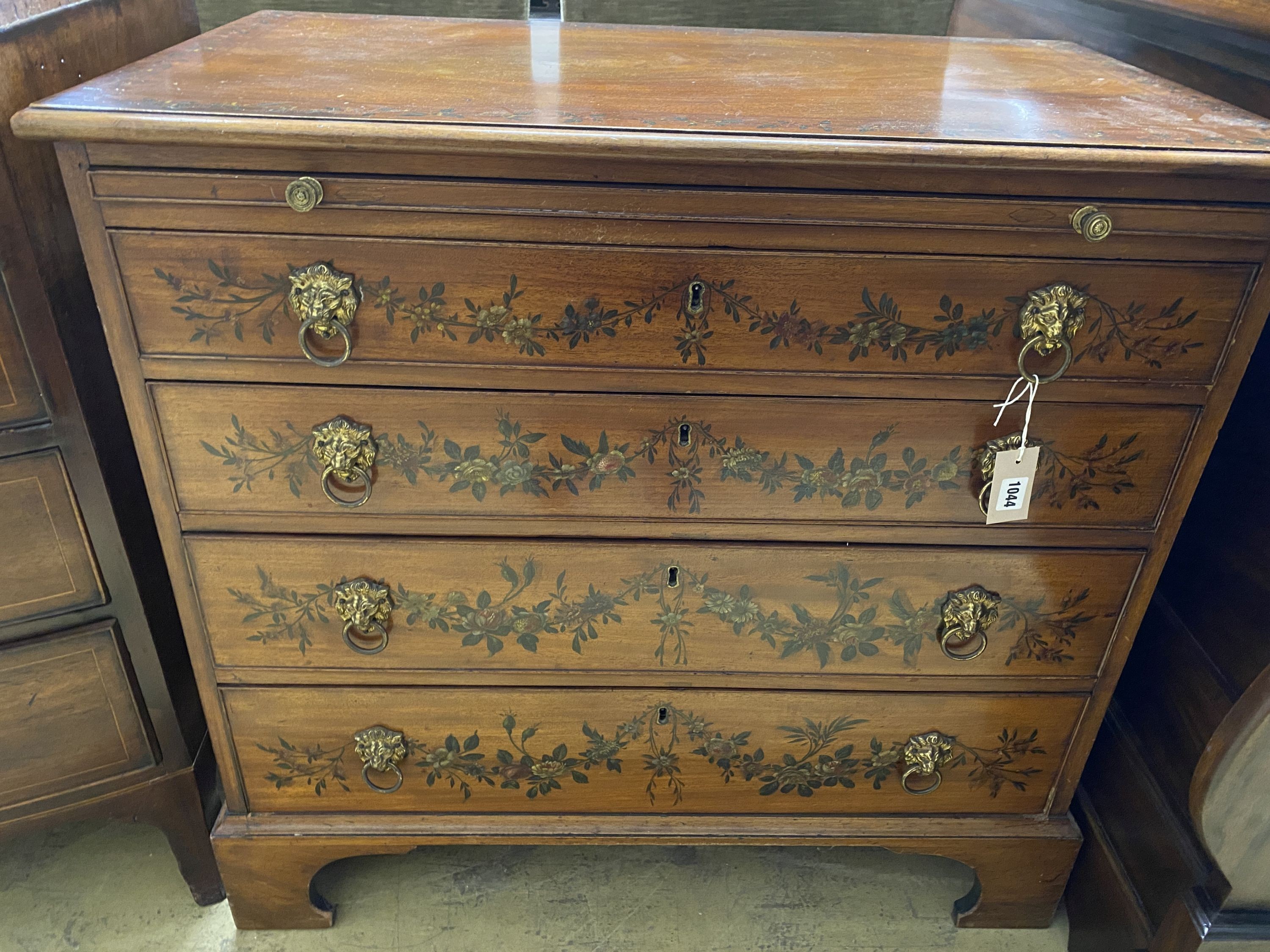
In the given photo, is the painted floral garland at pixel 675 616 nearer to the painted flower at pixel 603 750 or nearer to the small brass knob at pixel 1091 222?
the painted flower at pixel 603 750

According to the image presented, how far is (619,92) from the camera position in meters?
1.00

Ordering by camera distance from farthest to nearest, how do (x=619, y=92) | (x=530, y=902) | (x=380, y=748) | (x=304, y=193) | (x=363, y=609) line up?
1. (x=530, y=902)
2. (x=380, y=748)
3. (x=363, y=609)
4. (x=619, y=92)
5. (x=304, y=193)

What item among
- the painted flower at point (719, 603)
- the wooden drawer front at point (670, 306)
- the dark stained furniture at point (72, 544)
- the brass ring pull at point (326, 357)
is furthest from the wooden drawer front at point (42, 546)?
the painted flower at point (719, 603)

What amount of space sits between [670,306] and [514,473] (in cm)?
27

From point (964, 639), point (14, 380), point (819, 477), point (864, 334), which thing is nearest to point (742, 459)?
point (819, 477)

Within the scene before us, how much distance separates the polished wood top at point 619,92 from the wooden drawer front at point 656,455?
0.28 m

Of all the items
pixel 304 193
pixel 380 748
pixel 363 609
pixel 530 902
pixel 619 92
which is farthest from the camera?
pixel 530 902

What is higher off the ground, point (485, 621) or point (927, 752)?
point (485, 621)

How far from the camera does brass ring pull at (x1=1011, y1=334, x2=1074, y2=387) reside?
960 mm

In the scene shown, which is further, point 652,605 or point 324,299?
point 652,605

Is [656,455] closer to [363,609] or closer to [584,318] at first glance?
[584,318]

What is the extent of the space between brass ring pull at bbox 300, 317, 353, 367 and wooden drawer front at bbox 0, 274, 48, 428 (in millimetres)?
346

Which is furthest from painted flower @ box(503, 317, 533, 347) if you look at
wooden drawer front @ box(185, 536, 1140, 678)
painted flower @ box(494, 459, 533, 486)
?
wooden drawer front @ box(185, 536, 1140, 678)

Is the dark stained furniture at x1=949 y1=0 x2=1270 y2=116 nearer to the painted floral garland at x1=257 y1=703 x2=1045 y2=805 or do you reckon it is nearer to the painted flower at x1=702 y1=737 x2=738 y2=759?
the painted floral garland at x1=257 y1=703 x2=1045 y2=805
